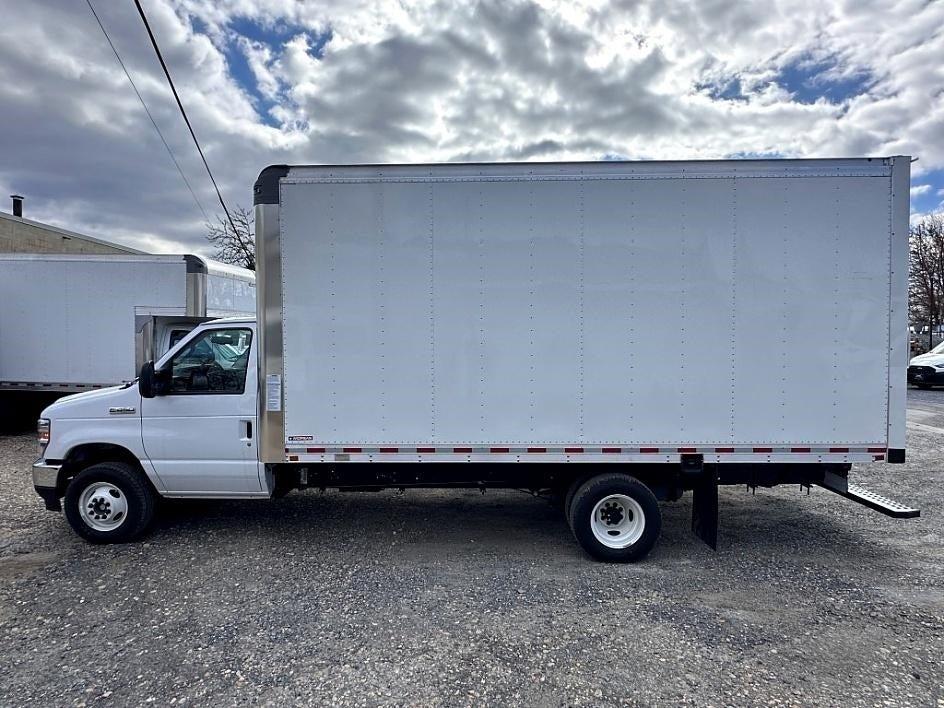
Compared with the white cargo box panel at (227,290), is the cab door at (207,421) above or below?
below

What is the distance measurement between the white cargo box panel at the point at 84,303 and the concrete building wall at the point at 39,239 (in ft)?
43.1

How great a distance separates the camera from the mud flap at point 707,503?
478 centimetres

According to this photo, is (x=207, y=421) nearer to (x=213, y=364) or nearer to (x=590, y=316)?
(x=213, y=364)

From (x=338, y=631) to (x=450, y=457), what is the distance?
61.5 inches

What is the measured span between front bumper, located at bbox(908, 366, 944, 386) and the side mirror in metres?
23.6

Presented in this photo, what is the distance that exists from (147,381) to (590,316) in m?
3.92

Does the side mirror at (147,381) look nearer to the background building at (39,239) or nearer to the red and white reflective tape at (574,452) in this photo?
the red and white reflective tape at (574,452)

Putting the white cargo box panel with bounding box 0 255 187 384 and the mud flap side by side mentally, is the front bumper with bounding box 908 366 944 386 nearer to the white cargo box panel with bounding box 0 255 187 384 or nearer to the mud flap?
the mud flap

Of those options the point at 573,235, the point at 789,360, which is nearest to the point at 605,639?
the point at 789,360

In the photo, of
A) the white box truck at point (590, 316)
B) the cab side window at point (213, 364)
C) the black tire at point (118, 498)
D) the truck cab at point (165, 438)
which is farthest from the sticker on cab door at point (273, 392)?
the black tire at point (118, 498)

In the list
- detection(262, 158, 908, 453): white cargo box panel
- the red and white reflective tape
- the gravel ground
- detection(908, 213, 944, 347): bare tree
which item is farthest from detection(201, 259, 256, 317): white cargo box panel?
detection(908, 213, 944, 347): bare tree

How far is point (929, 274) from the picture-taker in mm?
38750

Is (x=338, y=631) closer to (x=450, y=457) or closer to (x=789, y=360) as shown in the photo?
(x=450, y=457)

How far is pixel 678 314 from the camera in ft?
14.7
